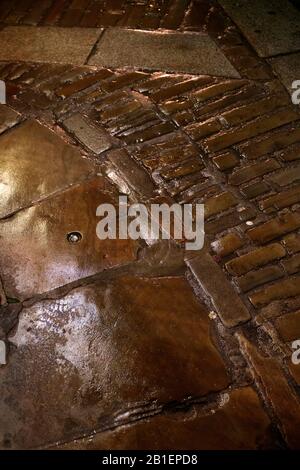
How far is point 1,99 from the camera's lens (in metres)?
3.22

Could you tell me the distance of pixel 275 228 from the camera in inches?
95.2

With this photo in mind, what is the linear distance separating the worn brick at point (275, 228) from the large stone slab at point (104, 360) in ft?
1.80

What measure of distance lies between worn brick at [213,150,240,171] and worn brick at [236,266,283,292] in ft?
2.62

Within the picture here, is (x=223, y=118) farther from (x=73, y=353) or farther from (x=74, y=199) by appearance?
(x=73, y=353)

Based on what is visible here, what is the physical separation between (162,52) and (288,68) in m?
1.08

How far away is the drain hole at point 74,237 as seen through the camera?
2.41 meters

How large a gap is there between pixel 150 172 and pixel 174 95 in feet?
2.72

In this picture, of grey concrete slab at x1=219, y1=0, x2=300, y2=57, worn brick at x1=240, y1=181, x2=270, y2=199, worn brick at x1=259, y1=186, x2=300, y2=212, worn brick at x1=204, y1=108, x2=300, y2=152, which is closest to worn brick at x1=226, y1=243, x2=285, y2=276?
worn brick at x1=259, y1=186, x2=300, y2=212

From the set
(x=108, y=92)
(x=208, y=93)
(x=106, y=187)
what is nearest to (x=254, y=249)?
(x=106, y=187)

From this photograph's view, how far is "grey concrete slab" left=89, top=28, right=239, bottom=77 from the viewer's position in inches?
132

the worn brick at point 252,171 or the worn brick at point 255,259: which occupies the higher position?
the worn brick at point 252,171

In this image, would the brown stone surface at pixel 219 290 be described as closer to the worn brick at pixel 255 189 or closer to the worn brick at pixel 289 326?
the worn brick at pixel 289 326

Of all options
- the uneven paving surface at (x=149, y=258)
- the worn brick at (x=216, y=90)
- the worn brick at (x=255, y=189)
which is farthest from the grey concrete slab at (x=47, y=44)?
the worn brick at (x=255, y=189)

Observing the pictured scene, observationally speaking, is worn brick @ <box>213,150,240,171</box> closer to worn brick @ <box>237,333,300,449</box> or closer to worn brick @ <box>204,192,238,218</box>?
worn brick @ <box>204,192,238,218</box>
